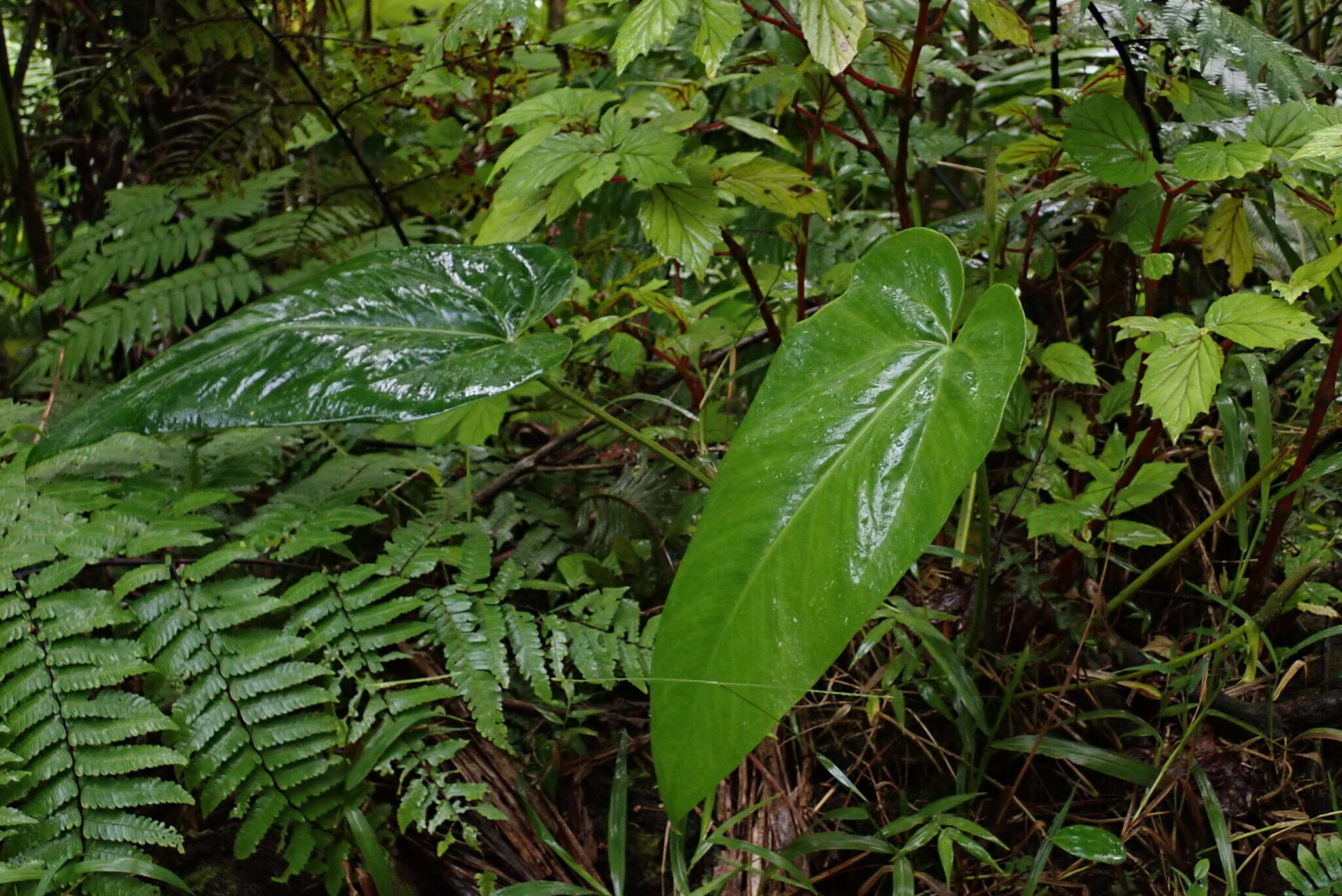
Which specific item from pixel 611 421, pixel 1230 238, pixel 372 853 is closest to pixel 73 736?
pixel 372 853

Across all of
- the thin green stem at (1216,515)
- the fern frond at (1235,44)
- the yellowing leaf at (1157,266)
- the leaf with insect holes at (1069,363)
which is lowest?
the thin green stem at (1216,515)

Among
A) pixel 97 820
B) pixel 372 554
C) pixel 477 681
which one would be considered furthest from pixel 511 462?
pixel 97 820

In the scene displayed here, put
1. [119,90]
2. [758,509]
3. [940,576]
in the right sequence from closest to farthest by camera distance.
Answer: [758,509], [940,576], [119,90]

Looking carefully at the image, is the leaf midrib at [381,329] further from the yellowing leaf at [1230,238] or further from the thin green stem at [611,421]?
the yellowing leaf at [1230,238]

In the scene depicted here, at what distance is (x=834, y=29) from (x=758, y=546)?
1.90 ft

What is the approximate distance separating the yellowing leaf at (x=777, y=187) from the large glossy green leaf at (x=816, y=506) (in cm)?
31

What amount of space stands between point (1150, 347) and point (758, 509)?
0.64 meters

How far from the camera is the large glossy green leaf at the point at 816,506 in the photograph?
0.78 meters

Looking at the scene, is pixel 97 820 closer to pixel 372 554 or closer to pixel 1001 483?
pixel 372 554

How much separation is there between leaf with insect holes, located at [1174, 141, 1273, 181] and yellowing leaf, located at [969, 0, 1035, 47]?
284 millimetres

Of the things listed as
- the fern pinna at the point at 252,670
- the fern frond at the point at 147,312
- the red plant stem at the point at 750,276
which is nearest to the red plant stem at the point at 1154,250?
the red plant stem at the point at 750,276

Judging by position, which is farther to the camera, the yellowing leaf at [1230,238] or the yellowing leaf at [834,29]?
the yellowing leaf at [1230,238]

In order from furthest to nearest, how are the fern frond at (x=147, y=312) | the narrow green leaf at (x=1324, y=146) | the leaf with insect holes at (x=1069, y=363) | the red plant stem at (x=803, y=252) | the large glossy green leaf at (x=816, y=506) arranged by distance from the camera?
the fern frond at (x=147, y=312), the red plant stem at (x=803, y=252), the leaf with insect holes at (x=1069, y=363), the narrow green leaf at (x=1324, y=146), the large glossy green leaf at (x=816, y=506)

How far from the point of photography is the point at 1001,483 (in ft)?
5.18
